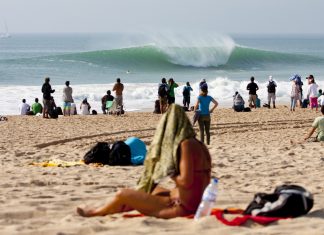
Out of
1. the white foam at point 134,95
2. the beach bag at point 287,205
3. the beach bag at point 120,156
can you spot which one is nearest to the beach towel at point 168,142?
the beach bag at point 287,205

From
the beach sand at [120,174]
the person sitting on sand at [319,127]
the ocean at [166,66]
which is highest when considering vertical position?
the ocean at [166,66]

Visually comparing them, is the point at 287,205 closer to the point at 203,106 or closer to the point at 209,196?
the point at 209,196

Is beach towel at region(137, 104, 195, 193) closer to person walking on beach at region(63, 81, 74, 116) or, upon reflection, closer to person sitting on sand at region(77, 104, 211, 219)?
person sitting on sand at region(77, 104, 211, 219)

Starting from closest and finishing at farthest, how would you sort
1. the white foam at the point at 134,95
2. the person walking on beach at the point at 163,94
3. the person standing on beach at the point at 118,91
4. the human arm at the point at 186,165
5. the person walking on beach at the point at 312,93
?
the human arm at the point at 186,165 < the person walking on beach at the point at 163,94 < the person standing on beach at the point at 118,91 < the person walking on beach at the point at 312,93 < the white foam at the point at 134,95

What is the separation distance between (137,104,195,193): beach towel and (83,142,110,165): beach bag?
3979 millimetres

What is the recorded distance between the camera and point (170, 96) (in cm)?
1994

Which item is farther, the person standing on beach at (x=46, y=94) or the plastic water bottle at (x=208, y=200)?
the person standing on beach at (x=46, y=94)

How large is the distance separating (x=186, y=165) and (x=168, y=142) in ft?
0.80

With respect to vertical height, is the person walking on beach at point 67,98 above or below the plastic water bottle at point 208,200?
above

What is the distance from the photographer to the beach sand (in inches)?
204

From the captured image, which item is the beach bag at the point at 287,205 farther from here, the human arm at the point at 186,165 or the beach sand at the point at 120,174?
the human arm at the point at 186,165

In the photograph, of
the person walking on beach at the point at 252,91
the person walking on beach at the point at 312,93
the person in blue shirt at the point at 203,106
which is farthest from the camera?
the person walking on beach at the point at 252,91

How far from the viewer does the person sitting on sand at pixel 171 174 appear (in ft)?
16.9

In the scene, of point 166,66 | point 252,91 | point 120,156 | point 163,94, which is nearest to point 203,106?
point 120,156
